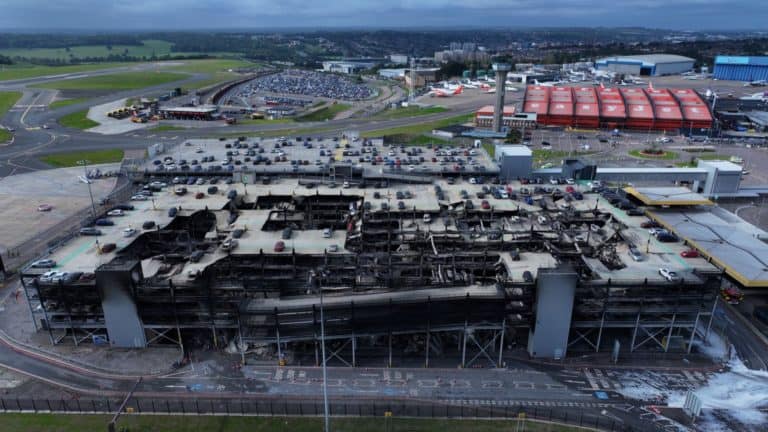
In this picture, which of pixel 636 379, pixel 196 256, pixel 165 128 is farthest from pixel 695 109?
pixel 165 128

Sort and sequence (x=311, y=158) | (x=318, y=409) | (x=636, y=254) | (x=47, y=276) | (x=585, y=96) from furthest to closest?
1. (x=585, y=96)
2. (x=311, y=158)
3. (x=636, y=254)
4. (x=47, y=276)
5. (x=318, y=409)

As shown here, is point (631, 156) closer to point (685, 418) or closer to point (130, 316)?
point (685, 418)

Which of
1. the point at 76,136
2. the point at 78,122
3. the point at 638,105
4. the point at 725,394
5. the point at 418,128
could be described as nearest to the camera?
the point at 725,394

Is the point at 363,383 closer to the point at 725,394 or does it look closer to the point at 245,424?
the point at 245,424

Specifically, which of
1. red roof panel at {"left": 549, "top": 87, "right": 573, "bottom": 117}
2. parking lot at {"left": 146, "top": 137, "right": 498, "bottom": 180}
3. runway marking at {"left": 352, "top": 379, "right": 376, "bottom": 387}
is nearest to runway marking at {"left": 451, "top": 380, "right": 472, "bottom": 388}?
runway marking at {"left": 352, "top": 379, "right": 376, "bottom": 387}

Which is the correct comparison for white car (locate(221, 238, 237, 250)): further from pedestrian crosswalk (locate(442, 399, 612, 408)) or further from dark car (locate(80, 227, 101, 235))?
pedestrian crosswalk (locate(442, 399, 612, 408))

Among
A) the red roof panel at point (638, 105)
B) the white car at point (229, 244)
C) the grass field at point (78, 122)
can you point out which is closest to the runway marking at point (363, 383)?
the white car at point (229, 244)
